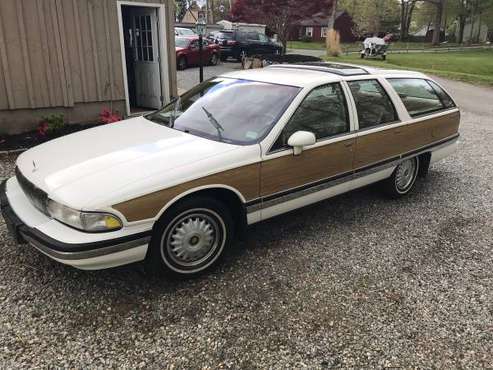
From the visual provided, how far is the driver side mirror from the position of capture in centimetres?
365

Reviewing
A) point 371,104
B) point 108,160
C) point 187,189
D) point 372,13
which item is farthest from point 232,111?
point 372,13

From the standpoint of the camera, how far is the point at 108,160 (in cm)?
331

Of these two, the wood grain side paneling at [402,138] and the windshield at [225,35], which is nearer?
the wood grain side paneling at [402,138]

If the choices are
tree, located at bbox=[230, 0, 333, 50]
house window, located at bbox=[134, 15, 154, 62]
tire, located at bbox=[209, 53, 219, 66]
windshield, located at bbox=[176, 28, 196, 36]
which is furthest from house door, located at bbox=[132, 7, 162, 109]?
tree, located at bbox=[230, 0, 333, 50]

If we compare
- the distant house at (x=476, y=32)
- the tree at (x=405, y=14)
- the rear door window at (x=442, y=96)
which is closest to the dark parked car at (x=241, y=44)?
the rear door window at (x=442, y=96)

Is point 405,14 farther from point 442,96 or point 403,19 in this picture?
point 442,96

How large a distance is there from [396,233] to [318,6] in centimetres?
2450

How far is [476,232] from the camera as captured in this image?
4543 mm

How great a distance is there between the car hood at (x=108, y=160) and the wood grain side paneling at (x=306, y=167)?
1.37 ft

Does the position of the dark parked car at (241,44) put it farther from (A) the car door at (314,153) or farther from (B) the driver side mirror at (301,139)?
(B) the driver side mirror at (301,139)

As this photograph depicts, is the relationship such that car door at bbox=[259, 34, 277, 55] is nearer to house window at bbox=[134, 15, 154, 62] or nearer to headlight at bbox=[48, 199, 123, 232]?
house window at bbox=[134, 15, 154, 62]

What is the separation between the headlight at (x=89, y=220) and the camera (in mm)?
2861

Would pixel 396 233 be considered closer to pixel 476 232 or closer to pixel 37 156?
pixel 476 232

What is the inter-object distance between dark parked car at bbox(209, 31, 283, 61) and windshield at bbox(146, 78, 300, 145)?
19.3 meters
